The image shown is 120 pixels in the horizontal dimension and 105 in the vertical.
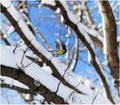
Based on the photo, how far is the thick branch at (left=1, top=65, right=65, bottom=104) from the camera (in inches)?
106

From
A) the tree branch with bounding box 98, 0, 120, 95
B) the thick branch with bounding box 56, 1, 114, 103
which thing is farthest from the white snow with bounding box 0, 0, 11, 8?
the tree branch with bounding box 98, 0, 120, 95

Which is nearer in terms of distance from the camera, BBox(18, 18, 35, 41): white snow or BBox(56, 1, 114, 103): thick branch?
BBox(18, 18, 35, 41): white snow

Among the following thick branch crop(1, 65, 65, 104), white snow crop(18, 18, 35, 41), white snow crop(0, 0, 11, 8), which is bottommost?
thick branch crop(1, 65, 65, 104)

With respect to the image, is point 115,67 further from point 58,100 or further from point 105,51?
point 58,100

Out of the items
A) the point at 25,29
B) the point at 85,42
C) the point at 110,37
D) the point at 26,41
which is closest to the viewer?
the point at 25,29

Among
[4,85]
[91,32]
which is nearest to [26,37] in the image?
[4,85]

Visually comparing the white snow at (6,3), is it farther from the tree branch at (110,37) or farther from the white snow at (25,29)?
the tree branch at (110,37)

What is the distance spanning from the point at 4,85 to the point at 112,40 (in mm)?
2421

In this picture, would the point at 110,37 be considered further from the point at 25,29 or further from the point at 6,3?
the point at 6,3

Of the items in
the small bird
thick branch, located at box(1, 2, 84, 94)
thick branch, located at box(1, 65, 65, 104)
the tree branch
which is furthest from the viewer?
the tree branch

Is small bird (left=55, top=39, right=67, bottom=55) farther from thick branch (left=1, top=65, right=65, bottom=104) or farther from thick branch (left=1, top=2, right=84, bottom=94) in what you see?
thick branch (left=1, top=2, right=84, bottom=94)

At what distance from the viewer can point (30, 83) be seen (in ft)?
9.41

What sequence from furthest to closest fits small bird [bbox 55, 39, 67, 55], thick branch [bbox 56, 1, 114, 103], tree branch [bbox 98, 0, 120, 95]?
1. tree branch [bbox 98, 0, 120, 95]
2. thick branch [bbox 56, 1, 114, 103]
3. small bird [bbox 55, 39, 67, 55]

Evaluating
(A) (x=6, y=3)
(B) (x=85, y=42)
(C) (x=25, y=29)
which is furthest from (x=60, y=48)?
(B) (x=85, y=42)
